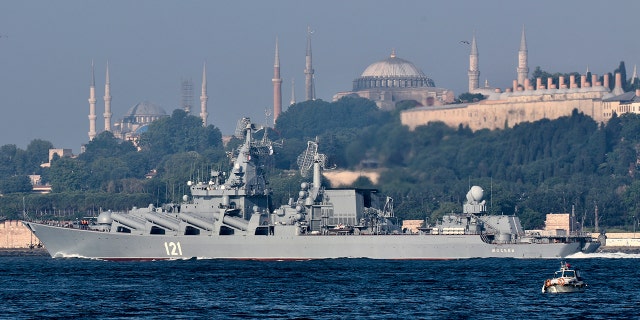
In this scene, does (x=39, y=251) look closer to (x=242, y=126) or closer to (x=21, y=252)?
(x=21, y=252)

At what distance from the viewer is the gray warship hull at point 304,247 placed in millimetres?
105125

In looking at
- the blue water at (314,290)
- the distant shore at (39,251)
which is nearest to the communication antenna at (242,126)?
the blue water at (314,290)

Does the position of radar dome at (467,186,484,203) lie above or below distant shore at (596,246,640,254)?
above

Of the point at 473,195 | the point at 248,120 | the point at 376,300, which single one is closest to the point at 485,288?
the point at 376,300

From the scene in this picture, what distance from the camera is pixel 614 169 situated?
17100cm

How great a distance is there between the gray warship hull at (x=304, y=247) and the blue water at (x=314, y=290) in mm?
1442

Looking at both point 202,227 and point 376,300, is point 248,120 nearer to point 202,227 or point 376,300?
point 202,227

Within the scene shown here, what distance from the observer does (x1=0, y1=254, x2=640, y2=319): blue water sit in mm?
69625

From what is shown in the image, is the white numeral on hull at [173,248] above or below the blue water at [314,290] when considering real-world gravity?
above

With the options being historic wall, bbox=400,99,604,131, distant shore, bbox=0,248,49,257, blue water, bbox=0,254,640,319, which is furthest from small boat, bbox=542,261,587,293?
distant shore, bbox=0,248,49,257

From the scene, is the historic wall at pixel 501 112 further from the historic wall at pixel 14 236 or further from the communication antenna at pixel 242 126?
the historic wall at pixel 14 236

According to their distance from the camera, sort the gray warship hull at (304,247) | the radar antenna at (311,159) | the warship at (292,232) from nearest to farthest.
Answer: the gray warship hull at (304,247) < the warship at (292,232) < the radar antenna at (311,159)

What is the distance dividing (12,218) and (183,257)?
2344 inches

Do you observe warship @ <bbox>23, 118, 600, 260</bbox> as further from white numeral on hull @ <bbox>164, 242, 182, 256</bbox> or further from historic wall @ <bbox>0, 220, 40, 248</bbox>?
historic wall @ <bbox>0, 220, 40, 248</bbox>
